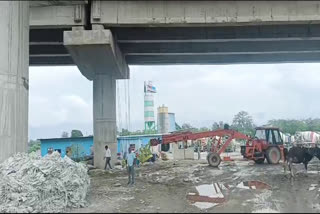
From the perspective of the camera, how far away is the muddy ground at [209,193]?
11.6 meters

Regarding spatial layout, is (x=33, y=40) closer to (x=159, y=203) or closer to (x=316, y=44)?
(x=159, y=203)

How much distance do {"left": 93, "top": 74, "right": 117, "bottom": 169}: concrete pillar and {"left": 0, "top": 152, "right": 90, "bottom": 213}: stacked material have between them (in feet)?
45.8

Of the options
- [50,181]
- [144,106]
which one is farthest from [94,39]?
[144,106]

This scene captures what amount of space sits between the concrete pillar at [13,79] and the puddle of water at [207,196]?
743 centimetres

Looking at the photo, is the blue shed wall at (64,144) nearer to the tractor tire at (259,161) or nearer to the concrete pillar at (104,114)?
the concrete pillar at (104,114)

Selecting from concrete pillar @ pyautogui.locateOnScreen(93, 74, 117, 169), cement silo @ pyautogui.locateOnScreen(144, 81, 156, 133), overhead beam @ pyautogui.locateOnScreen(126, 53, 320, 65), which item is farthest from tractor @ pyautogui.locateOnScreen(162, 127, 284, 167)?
cement silo @ pyautogui.locateOnScreen(144, 81, 156, 133)

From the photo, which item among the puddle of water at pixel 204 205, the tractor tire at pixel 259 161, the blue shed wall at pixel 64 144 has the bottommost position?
the puddle of water at pixel 204 205

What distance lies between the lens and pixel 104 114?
27750mm

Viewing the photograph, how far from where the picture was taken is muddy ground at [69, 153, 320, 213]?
11.6 metres

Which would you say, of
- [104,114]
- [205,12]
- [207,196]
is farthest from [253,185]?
[104,114]

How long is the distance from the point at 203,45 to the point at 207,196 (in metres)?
13.8

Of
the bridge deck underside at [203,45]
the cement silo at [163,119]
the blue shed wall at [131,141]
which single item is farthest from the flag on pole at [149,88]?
the bridge deck underside at [203,45]

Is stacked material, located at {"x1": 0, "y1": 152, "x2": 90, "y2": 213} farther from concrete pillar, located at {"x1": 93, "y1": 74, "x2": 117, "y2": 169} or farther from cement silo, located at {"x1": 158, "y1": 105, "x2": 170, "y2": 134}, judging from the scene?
cement silo, located at {"x1": 158, "y1": 105, "x2": 170, "y2": 134}

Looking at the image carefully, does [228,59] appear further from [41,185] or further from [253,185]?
[41,185]
